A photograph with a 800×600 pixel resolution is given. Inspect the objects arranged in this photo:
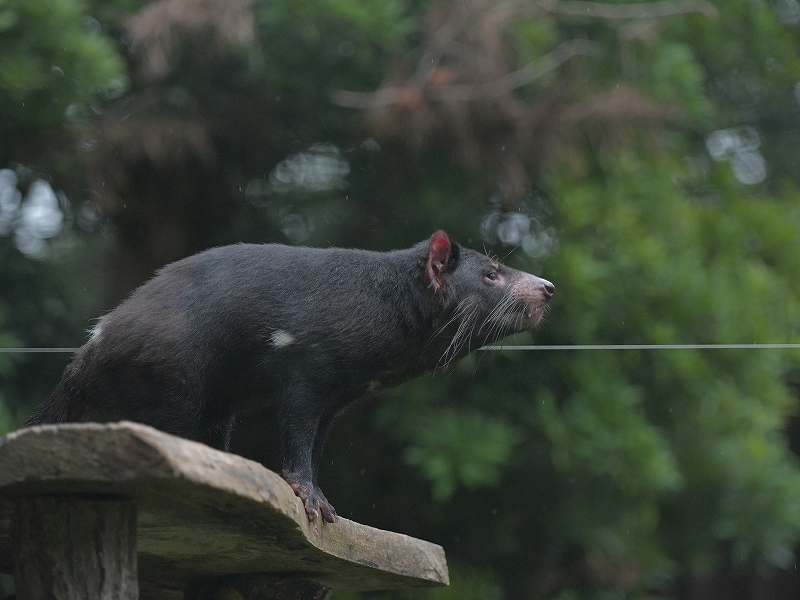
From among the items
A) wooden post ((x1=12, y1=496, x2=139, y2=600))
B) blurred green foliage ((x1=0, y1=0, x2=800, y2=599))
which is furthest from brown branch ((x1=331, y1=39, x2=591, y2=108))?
wooden post ((x1=12, y1=496, x2=139, y2=600))

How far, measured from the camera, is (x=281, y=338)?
3.37m

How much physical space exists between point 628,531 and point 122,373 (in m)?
4.83

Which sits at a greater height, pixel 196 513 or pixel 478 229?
pixel 196 513

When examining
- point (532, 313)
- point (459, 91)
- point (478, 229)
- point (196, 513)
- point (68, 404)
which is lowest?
point (478, 229)

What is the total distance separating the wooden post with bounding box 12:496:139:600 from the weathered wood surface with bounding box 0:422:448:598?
0.14 feet

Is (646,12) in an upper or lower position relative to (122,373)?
lower

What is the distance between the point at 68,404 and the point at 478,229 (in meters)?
3.86

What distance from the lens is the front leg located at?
3.30 metres

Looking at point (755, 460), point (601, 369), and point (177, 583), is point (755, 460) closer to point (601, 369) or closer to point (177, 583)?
point (601, 369)

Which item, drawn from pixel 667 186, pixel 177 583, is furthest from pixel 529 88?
pixel 177 583

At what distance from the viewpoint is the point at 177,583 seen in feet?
13.4

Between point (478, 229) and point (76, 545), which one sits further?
point (478, 229)

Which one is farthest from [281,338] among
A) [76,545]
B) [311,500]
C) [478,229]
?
[478,229]

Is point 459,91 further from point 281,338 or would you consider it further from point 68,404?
point 68,404
